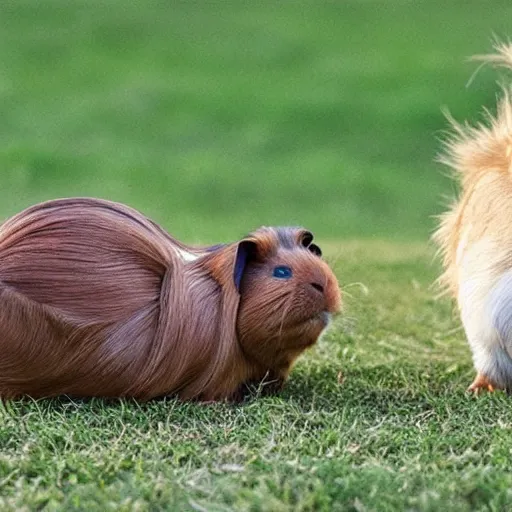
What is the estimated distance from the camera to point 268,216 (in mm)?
5199

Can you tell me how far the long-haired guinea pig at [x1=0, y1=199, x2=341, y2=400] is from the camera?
70.9 inches

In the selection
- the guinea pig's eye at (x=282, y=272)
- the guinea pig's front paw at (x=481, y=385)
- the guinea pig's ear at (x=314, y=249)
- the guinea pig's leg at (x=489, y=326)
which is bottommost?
the guinea pig's front paw at (x=481, y=385)

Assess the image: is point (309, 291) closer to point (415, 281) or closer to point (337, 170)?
point (415, 281)

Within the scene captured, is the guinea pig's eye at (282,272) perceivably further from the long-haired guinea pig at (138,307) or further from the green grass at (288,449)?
the green grass at (288,449)

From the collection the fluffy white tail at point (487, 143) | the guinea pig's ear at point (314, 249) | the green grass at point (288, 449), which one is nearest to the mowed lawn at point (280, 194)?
the green grass at point (288, 449)

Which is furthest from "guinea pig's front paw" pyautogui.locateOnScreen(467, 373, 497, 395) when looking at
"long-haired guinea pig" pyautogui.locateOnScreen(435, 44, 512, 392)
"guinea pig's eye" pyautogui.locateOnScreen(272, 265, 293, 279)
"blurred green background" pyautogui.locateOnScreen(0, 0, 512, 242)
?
"blurred green background" pyautogui.locateOnScreen(0, 0, 512, 242)

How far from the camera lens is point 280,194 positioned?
559 cm

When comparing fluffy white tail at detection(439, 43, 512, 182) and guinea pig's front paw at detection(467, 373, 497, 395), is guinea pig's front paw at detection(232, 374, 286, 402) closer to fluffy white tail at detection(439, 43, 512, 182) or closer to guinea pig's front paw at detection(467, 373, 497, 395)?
guinea pig's front paw at detection(467, 373, 497, 395)

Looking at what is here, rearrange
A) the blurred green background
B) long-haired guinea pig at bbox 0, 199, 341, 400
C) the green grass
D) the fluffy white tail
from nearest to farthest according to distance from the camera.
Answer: the green grass → long-haired guinea pig at bbox 0, 199, 341, 400 → the fluffy white tail → the blurred green background

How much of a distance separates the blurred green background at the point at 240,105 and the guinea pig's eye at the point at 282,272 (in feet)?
7.73

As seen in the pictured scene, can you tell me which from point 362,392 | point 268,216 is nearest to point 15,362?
point 362,392

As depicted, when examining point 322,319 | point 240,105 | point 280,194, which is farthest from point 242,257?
point 240,105

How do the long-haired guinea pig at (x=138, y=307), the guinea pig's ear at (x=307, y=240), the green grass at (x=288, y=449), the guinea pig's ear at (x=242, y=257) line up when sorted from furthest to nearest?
1. the guinea pig's ear at (x=307, y=240)
2. the guinea pig's ear at (x=242, y=257)
3. the long-haired guinea pig at (x=138, y=307)
4. the green grass at (x=288, y=449)

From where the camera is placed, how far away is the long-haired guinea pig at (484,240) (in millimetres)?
2000
